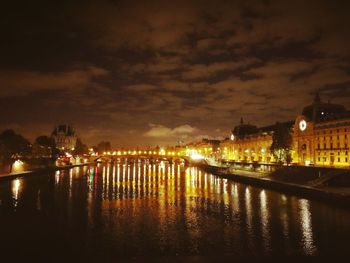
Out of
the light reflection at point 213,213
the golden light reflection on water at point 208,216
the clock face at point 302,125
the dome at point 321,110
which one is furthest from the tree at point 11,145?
the dome at point 321,110

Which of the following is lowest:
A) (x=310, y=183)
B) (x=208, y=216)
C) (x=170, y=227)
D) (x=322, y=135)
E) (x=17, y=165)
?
(x=208, y=216)

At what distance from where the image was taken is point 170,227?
29.6 meters

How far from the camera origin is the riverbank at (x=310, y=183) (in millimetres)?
42969

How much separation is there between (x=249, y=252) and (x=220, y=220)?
414 inches

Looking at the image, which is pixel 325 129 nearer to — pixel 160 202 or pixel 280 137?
pixel 280 137

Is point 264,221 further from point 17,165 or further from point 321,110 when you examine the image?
point 321,110

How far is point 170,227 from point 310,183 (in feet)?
109

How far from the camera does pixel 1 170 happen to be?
76312 millimetres

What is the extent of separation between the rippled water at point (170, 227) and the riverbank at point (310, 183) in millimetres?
2140

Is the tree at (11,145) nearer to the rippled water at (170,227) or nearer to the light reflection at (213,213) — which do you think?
the light reflection at (213,213)

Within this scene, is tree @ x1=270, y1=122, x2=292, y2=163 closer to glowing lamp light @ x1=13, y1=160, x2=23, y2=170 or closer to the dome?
the dome

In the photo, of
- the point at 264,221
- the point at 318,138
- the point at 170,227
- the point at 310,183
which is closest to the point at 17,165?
the point at 310,183

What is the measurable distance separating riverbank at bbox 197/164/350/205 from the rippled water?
2140mm

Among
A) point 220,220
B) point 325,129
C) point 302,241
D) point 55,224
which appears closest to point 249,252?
point 302,241
